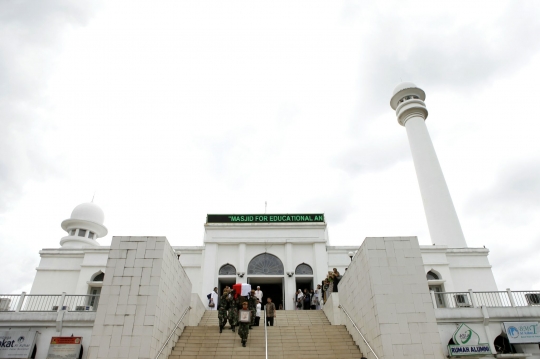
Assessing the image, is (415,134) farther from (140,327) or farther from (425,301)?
(140,327)

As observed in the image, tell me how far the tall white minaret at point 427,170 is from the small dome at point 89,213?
24.8 metres

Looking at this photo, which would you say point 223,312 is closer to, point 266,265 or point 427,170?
point 266,265

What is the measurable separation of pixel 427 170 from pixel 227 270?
17.7 m

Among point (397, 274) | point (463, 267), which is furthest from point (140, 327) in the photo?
point (463, 267)

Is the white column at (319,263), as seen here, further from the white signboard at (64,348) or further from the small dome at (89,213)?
the small dome at (89,213)

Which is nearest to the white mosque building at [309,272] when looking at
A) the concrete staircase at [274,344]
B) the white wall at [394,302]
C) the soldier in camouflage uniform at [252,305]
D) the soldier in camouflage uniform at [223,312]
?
the white wall at [394,302]

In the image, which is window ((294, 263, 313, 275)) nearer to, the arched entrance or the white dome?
the arched entrance

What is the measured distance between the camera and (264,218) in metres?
24.4

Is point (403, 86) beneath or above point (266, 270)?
above

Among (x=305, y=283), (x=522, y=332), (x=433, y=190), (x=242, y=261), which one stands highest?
(x=433, y=190)

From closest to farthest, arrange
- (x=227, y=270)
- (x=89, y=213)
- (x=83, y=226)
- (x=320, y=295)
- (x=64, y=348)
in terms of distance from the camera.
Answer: (x=64, y=348) < (x=320, y=295) < (x=227, y=270) < (x=83, y=226) < (x=89, y=213)

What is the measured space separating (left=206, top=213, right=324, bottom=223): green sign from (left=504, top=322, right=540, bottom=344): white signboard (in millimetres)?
13079

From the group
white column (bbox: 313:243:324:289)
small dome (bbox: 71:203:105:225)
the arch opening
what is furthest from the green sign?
small dome (bbox: 71:203:105:225)

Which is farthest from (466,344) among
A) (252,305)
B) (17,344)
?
(17,344)
